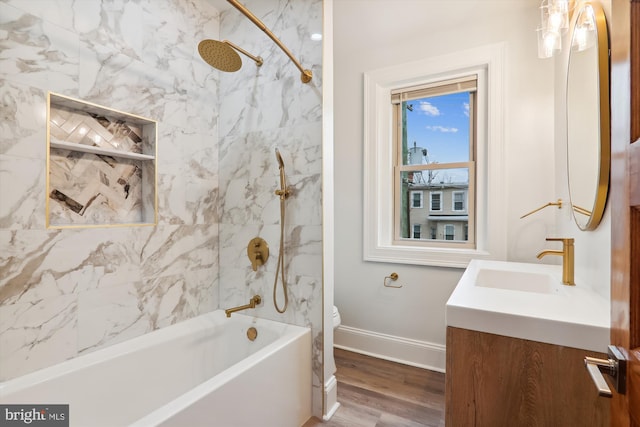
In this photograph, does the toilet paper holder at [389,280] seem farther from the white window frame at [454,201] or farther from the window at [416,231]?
the white window frame at [454,201]

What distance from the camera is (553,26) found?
160cm

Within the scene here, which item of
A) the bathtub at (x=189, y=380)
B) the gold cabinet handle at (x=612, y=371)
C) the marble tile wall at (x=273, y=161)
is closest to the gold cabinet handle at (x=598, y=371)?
the gold cabinet handle at (x=612, y=371)

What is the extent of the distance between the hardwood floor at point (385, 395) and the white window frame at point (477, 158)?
32.3 inches

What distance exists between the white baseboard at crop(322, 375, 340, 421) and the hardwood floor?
26 millimetres

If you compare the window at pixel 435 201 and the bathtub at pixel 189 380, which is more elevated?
the window at pixel 435 201

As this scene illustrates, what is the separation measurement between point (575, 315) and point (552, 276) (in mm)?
725

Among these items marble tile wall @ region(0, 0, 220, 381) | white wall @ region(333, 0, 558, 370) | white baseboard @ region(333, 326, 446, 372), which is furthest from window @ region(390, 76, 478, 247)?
marble tile wall @ region(0, 0, 220, 381)

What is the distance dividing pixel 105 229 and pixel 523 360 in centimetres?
188

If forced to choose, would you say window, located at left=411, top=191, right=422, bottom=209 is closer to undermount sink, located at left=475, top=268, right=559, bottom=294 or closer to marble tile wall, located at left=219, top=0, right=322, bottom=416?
undermount sink, located at left=475, top=268, right=559, bottom=294

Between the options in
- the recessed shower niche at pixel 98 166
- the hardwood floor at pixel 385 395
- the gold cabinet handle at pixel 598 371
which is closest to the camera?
the gold cabinet handle at pixel 598 371

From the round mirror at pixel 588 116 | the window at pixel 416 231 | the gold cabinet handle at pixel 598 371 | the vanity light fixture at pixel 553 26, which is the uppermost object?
the vanity light fixture at pixel 553 26

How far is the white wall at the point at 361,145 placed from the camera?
2.02 metres

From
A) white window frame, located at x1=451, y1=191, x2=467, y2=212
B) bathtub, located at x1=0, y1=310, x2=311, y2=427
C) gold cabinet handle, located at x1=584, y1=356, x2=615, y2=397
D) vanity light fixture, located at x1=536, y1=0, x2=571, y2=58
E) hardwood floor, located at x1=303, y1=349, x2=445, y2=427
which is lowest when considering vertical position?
hardwood floor, located at x1=303, y1=349, x2=445, y2=427

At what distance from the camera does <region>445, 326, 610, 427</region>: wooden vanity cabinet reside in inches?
34.2
